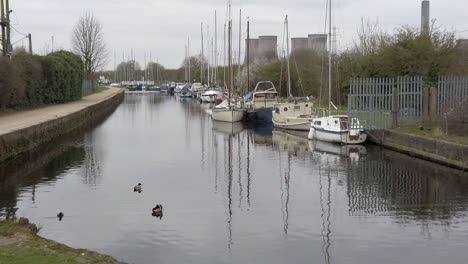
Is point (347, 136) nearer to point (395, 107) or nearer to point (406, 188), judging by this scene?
point (395, 107)

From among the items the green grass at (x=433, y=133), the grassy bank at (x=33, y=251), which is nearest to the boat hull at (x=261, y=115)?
the green grass at (x=433, y=133)

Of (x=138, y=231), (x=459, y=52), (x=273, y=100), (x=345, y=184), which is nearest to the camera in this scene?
(x=138, y=231)

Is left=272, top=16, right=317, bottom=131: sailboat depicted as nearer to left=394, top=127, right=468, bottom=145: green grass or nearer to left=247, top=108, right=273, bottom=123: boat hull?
left=247, top=108, right=273, bottom=123: boat hull

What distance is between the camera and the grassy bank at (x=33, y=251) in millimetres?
7891

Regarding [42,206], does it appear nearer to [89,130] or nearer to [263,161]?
[263,161]

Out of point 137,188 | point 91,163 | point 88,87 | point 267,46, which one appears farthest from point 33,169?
point 267,46

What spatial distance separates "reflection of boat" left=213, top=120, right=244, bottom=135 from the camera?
109ft

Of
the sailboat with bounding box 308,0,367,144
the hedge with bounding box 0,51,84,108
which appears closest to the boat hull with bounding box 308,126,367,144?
the sailboat with bounding box 308,0,367,144

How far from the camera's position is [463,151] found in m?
17.9

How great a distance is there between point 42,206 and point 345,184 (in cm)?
833

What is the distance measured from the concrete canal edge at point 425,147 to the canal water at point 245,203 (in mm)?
402

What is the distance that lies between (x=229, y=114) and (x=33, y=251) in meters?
29.5

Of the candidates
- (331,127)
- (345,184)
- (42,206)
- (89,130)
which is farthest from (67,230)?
(89,130)

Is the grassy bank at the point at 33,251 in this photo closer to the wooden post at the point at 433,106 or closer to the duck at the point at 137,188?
the duck at the point at 137,188
